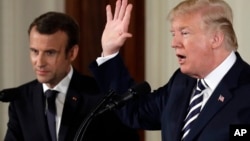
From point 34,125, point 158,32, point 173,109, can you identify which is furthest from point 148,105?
point 158,32

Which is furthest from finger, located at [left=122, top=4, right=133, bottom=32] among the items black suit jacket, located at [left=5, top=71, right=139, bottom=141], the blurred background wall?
the blurred background wall

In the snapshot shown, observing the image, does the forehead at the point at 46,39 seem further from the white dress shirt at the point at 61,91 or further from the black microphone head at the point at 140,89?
the black microphone head at the point at 140,89

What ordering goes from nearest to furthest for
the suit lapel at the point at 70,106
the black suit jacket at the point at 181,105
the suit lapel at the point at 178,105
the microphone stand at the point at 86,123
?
1. the microphone stand at the point at 86,123
2. the black suit jacket at the point at 181,105
3. the suit lapel at the point at 178,105
4. the suit lapel at the point at 70,106

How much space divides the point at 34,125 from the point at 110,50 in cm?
40

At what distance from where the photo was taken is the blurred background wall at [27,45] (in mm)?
2709

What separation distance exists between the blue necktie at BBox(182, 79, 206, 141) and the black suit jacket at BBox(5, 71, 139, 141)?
0.37m

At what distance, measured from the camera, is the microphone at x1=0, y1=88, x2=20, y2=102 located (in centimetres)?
179

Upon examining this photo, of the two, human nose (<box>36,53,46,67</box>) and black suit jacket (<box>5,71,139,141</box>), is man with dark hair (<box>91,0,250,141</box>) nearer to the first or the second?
black suit jacket (<box>5,71,139,141</box>)

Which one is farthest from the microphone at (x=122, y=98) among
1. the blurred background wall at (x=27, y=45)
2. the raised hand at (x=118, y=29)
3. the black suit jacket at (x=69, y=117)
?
the blurred background wall at (x=27, y=45)

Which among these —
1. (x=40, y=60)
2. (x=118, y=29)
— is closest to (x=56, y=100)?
(x=40, y=60)

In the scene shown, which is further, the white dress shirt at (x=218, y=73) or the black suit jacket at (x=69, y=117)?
the black suit jacket at (x=69, y=117)

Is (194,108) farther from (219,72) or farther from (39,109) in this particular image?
(39,109)

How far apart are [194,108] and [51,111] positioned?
0.56m

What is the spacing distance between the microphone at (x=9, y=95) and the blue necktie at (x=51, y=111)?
110mm
